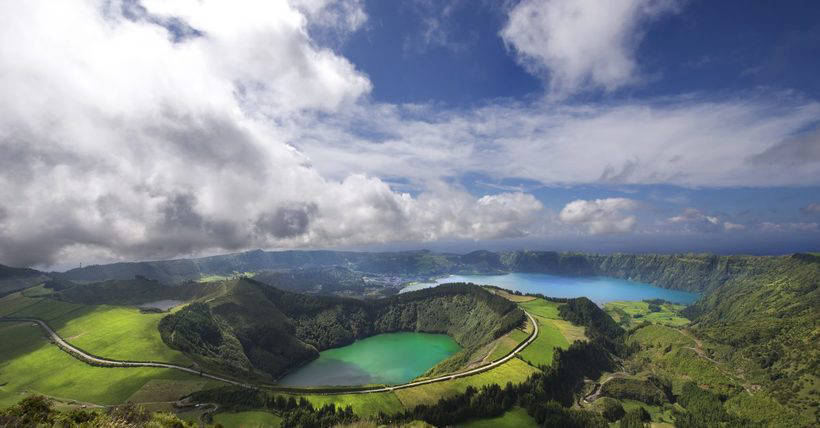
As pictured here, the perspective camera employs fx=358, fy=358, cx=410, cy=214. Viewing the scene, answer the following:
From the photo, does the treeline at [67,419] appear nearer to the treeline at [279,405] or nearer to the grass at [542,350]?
the treeline at [279,405]

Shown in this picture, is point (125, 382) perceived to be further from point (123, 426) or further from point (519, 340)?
point (519, 340)

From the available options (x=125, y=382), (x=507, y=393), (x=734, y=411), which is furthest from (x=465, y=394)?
(x=125, y=382)

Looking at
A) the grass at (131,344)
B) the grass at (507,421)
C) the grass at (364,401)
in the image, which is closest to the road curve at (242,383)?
the grass at (131,344)

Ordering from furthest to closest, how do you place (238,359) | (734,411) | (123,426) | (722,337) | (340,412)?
(238,359) → (722,337) → (734,411) → (340,412) → (123,426)

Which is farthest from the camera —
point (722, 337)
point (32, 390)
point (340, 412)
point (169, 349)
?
point (722, 337)

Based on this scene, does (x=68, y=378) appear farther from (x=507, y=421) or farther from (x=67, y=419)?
(x=507, y=421)

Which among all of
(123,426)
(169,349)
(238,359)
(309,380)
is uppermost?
(123,426)

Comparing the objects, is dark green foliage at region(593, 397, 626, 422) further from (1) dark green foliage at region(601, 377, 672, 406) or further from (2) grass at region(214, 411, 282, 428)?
(2) grass at region(214, 411, 282, 428)

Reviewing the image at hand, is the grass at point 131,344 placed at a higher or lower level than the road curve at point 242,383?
higher
